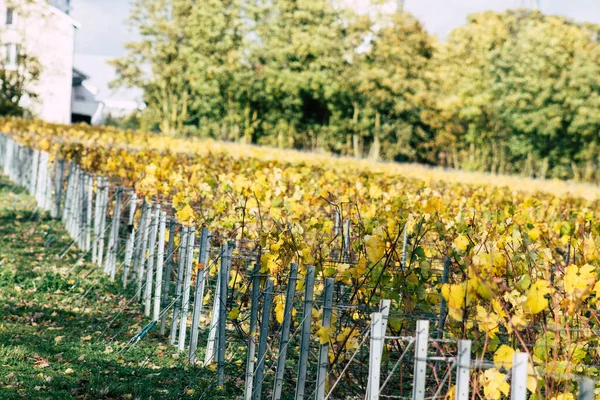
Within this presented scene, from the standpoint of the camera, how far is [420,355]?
150 inches

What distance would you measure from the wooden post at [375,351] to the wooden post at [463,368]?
2.00ft

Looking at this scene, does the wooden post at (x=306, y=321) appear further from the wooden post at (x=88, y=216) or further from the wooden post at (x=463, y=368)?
the wooden post at (x=88, y=216)

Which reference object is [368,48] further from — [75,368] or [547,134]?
[75,368]

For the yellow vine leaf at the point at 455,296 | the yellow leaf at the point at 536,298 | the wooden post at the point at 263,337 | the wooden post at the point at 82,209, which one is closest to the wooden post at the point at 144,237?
the wooden post at the point at 82,209

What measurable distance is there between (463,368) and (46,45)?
50590mm

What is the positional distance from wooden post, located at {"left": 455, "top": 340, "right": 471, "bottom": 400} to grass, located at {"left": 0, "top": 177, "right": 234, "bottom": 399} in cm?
285

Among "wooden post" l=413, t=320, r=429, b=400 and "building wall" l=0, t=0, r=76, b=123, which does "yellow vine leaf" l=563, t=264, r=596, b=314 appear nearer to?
"wooden post" l=413, t=320, r=429, b=400

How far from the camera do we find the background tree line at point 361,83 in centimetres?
5000

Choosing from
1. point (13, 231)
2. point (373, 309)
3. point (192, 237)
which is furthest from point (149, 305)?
point (13, 231)

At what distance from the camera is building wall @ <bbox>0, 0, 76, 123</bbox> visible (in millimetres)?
48156

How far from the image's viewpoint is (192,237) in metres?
6.79

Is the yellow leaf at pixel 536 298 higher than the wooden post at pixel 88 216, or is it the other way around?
the yellow leaf at pixel 536 298

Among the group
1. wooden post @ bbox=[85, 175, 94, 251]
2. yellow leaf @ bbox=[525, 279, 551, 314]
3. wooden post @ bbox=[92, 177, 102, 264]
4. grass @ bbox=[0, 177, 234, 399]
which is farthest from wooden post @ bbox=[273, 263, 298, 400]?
wooden post @ bbox=[85, 175, 94, 251]

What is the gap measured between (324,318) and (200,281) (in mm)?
1896
